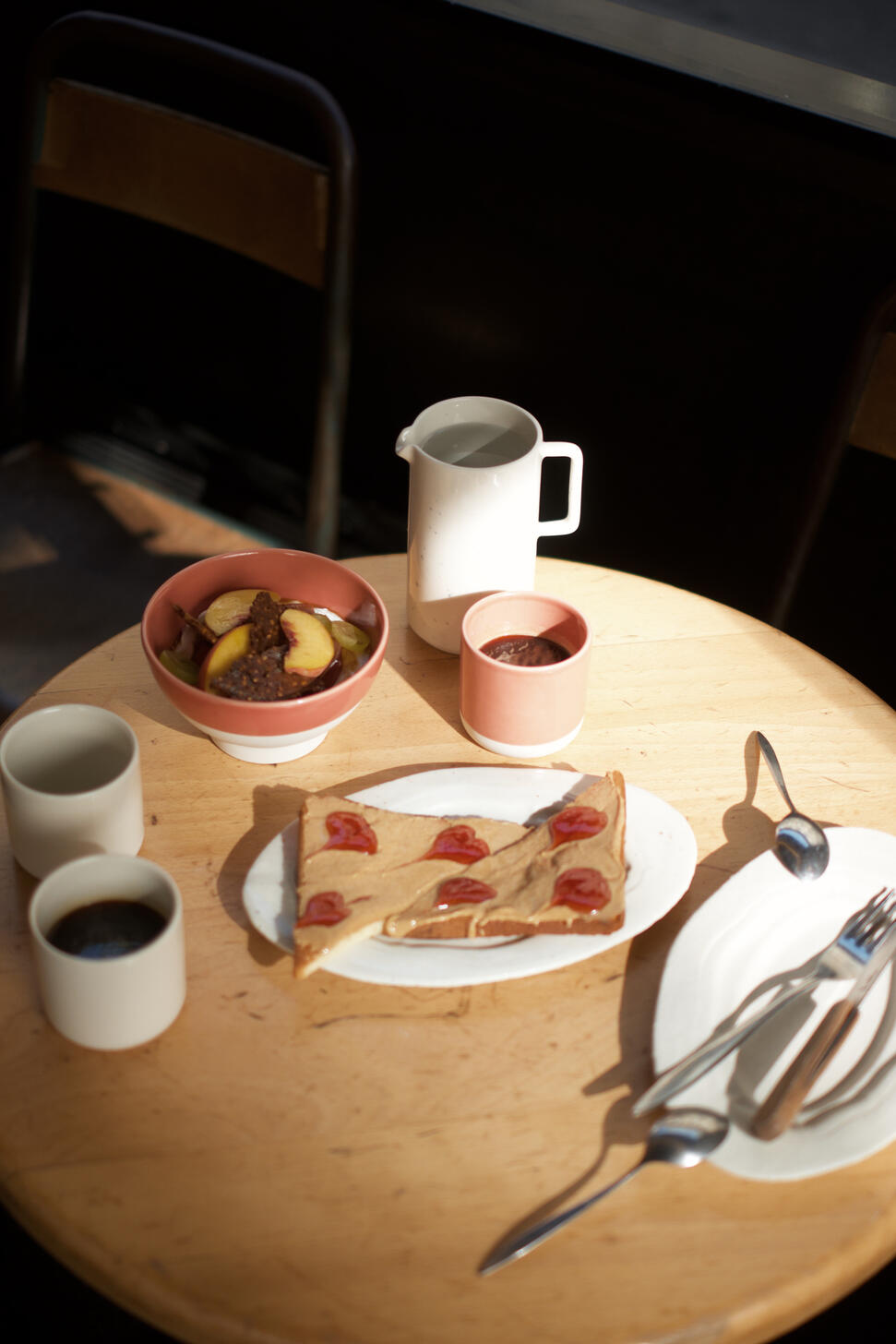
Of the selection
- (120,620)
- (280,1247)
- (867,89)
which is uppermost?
(867,89)

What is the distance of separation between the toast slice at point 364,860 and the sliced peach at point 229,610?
0.58 ft

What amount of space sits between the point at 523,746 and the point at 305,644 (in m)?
0.20

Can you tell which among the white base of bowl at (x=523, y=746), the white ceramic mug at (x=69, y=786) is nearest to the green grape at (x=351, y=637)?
the white base of bowl at (x=523, y=746)

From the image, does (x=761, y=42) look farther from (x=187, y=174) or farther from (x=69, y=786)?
(x=69, y=786)

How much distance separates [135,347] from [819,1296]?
2266 millimetres

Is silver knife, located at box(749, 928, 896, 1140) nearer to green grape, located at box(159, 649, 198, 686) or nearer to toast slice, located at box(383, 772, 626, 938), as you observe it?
toast slice, located at box(383, 772, 626, 938)

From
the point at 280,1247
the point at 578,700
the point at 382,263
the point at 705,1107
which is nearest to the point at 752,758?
the point at 578,700

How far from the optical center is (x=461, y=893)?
2.78ft

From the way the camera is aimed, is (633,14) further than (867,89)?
Yes

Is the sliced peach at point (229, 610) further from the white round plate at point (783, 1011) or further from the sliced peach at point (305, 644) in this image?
the white round plate at point (783, 1011)

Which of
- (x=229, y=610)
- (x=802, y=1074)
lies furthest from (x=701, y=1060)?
(x=229, y=610)

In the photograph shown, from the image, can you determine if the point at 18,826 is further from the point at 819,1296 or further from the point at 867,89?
the point at 867,89

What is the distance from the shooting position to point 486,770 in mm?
979

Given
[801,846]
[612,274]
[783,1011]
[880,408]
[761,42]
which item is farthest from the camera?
[612,274]
